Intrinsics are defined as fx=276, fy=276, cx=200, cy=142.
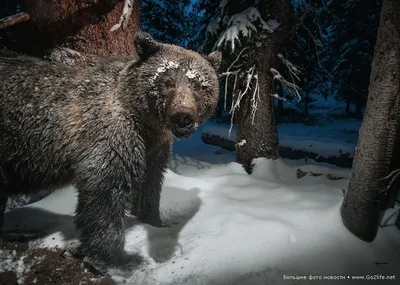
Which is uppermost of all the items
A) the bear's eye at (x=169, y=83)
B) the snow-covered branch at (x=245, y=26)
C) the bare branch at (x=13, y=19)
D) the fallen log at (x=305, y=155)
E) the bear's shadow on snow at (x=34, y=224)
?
the snow-covered branch at (x=245, y=26)

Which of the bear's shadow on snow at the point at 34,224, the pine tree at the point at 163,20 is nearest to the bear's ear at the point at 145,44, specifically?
the bear's shadow on snow at the point at 34,224

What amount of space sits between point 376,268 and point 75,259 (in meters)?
2.62

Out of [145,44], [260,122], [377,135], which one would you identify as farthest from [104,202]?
[260,122]

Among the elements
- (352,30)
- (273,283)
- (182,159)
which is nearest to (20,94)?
(273,283)

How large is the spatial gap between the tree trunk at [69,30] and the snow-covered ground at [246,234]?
1903 mm

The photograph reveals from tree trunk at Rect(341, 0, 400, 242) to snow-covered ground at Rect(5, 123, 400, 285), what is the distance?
198 mm

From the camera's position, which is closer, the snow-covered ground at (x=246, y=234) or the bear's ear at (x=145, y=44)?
the snow-covered ground at (x=246, y=234)

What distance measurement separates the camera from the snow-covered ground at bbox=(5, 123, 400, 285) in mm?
2205

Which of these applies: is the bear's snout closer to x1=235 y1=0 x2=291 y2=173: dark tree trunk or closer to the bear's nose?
the bear's nose

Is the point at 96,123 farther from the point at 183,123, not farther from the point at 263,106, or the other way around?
the point at 263,106

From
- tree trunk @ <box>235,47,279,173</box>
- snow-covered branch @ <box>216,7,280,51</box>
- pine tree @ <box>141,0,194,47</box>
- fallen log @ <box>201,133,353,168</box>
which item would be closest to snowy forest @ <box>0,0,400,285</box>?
tree trunk @ <box>235,47,279,173</box>

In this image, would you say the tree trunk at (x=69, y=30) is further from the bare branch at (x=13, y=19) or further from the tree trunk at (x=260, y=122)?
the tree trunk at (x=260, y=122)

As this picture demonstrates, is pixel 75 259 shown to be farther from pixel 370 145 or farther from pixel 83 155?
pixel 370 145

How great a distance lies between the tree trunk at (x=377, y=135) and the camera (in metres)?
2.18
